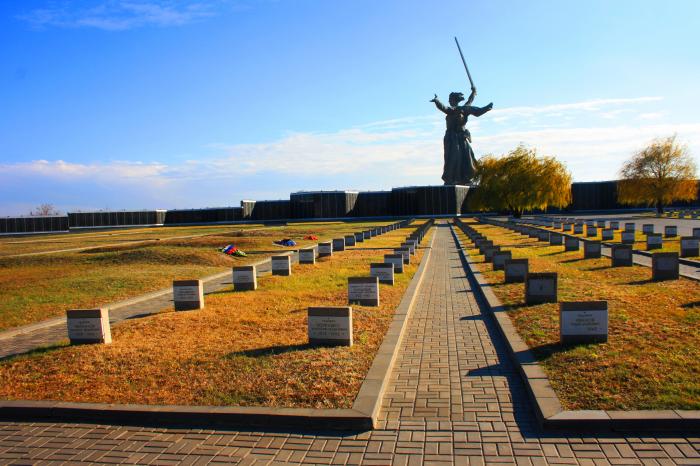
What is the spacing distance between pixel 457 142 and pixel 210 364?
9134 cm

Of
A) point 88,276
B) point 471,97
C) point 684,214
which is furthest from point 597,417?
point 471,97

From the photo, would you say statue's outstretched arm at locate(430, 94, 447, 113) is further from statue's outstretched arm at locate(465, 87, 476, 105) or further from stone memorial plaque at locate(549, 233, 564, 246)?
stone memorial plaque at locate(549, 233, 564, 246)

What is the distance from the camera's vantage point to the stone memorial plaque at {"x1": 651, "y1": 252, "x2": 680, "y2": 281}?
44.9 ft

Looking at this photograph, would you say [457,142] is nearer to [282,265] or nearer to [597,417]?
[282,265]

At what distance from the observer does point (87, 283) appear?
660 inches

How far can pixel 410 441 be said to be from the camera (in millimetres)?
5250

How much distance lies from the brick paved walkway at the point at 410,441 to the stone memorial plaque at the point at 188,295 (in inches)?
235

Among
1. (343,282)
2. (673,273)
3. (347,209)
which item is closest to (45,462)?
(343,282)

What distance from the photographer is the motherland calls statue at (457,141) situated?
308 ft

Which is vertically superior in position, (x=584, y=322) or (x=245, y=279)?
(x=584, y=322)

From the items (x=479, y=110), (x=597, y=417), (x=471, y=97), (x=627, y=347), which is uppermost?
(x=471, y=97)

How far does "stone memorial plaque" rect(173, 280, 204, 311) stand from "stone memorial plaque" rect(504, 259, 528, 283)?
26.7 ft

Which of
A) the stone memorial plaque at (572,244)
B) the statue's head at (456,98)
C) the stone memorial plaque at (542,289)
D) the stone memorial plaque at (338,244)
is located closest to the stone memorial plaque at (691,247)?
the stone memorial plaque at (572,244)

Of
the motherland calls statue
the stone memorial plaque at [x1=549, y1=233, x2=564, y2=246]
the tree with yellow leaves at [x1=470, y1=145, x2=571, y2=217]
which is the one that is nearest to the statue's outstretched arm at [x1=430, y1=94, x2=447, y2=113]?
the motherland calls statue
